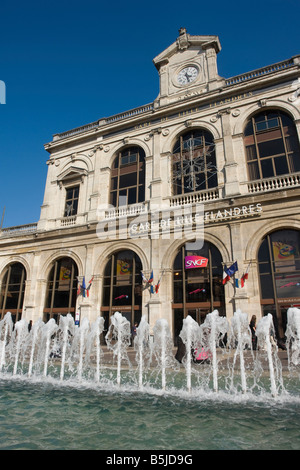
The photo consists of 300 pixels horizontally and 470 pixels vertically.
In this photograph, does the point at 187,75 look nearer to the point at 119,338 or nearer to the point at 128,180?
the point at 128,180

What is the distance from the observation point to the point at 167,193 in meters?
19.2

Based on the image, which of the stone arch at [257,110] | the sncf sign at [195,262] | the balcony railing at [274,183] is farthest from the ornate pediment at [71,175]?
the balcony railing at [274,183]

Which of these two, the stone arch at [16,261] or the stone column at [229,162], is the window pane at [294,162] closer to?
the stone column at [229,162]

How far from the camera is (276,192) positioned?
15.5 m

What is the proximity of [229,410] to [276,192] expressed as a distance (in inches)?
488

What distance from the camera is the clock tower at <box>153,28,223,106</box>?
819 inches

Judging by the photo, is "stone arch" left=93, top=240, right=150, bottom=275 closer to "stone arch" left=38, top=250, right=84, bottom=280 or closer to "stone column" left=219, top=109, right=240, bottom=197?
"stone arch" left=38, top=250, right=84, bottom=280

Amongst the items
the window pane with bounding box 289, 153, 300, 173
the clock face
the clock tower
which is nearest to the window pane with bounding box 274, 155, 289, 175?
the window pane with bounding box 289, 153, 300, 173

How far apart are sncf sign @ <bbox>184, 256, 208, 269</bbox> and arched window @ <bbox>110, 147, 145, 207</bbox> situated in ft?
19.0

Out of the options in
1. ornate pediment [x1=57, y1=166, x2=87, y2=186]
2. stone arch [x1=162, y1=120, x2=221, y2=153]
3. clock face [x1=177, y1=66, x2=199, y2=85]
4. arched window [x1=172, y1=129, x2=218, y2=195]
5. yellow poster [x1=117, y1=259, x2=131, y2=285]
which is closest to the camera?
arched window [x1=172, y1=129, x2=218, y2=195]

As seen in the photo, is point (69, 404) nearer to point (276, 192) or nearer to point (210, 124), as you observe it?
point (276, 192)

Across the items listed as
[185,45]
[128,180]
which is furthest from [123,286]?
[185,45]
